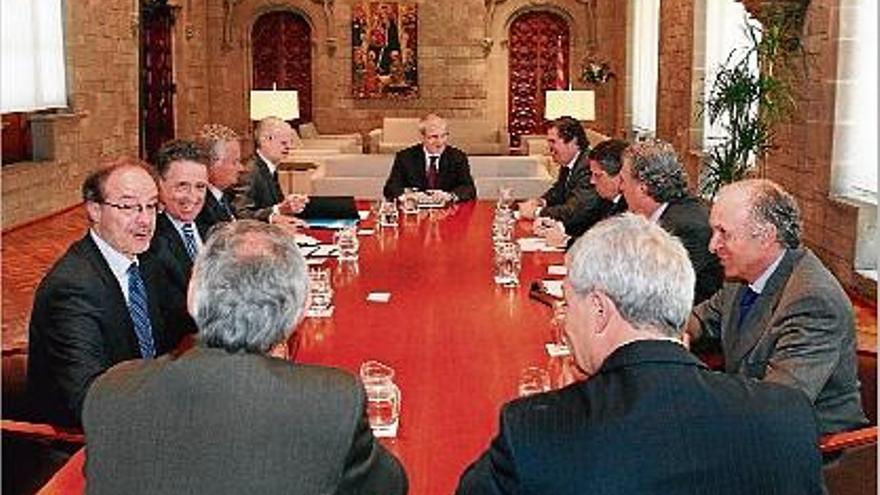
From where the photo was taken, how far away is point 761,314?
3195mm

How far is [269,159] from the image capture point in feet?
22.4

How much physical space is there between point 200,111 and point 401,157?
11.0 meters

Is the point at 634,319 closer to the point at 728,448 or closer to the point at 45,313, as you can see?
the point at 728,448

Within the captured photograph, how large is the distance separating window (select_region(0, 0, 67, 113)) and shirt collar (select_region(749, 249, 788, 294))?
8.53m

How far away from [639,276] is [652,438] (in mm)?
309

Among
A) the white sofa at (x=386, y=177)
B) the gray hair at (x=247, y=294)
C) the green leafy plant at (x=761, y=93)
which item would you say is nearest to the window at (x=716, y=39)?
the white sofa at (x=386, y=177)

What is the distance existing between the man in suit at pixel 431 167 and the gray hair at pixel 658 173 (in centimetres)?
327

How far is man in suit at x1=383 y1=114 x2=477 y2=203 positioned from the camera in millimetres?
7934

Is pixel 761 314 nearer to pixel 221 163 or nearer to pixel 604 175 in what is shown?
pixel 604 175

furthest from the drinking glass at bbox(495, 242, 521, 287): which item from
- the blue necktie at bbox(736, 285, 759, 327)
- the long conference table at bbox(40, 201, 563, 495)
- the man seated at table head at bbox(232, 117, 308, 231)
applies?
the man seated at table head at bbox(232, 117, 308, 231)

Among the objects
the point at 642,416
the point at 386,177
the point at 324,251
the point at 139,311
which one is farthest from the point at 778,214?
the point at 386,177

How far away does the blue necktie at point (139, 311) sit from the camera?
3406 mm

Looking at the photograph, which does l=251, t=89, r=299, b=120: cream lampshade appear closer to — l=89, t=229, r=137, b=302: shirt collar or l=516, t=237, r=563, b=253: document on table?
l=516, t=237, r=563, b=253: document on table

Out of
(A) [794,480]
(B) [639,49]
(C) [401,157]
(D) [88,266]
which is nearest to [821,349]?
(A) [794,480]
